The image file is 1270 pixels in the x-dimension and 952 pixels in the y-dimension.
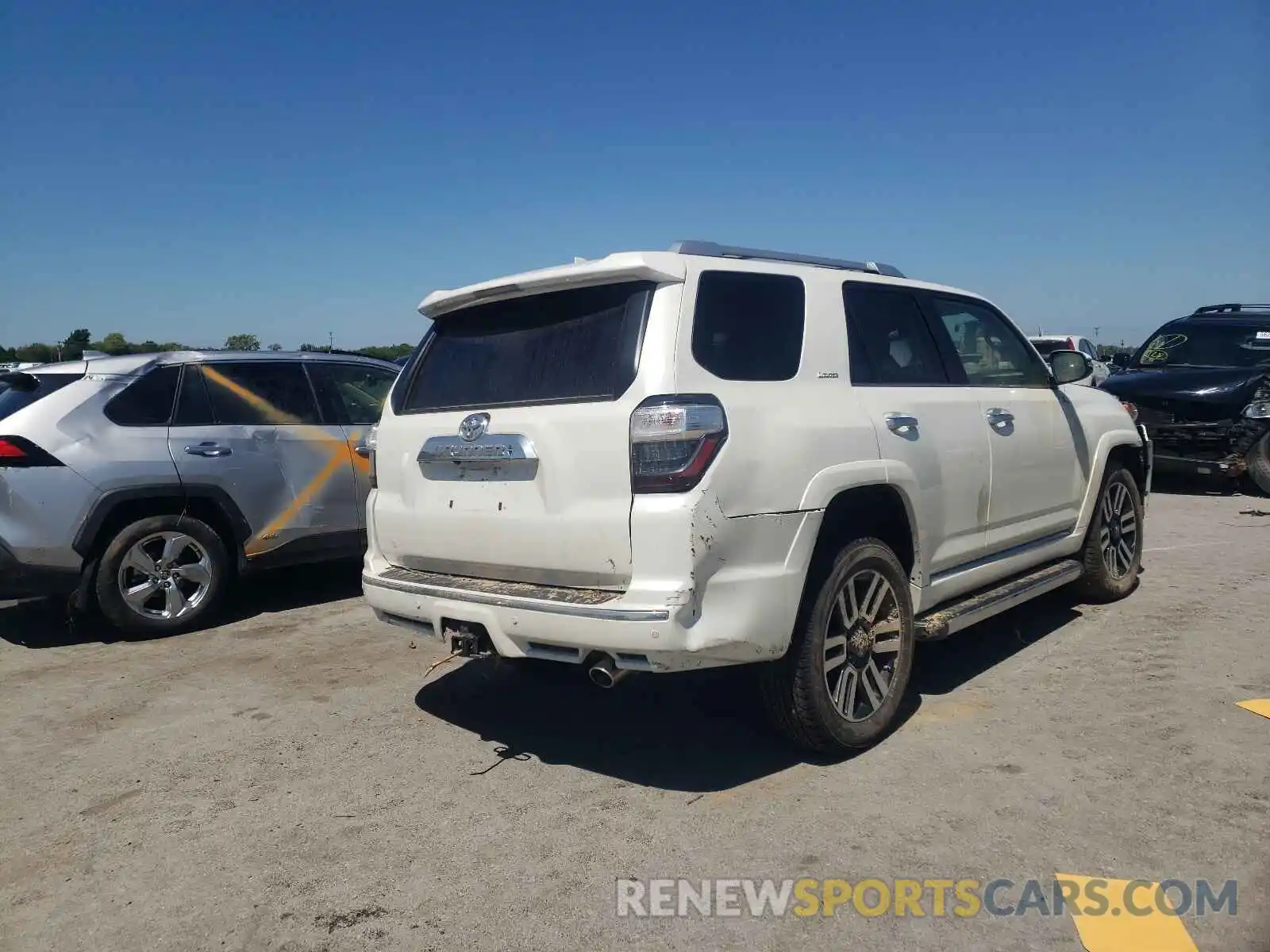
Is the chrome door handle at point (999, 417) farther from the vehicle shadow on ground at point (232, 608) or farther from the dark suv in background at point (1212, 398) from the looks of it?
the dark suv in background at point (1212, 398)

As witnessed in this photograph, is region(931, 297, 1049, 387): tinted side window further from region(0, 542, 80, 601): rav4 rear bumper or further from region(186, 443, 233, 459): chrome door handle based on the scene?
region(0, 542, 80, 601): rav4 rear bumper

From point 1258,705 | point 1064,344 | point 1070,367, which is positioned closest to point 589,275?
point 1070,367

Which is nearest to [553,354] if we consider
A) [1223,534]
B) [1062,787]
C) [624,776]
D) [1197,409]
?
[624,776]

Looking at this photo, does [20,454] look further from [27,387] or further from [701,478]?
[701,478]

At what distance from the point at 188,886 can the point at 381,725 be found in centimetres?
138

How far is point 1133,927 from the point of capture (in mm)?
2678

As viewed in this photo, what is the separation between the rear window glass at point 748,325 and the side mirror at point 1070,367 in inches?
90.8

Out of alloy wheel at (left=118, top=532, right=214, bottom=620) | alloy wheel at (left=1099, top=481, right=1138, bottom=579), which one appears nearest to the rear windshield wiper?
alloy wheel at (left=118, top=532, right=214, bottom=620)

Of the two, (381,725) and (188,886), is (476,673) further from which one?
(188,886)

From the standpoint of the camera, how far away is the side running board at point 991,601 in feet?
13.7

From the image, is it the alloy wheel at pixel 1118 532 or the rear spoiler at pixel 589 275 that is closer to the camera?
the rear spoiler at pixel 589 275

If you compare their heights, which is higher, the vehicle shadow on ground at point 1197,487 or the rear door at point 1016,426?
the rear door at point 1016,426

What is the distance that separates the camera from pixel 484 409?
12.5 ft

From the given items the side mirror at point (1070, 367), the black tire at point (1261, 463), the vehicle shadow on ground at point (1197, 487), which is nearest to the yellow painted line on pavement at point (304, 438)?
the side mirror at point (1070, 367)
